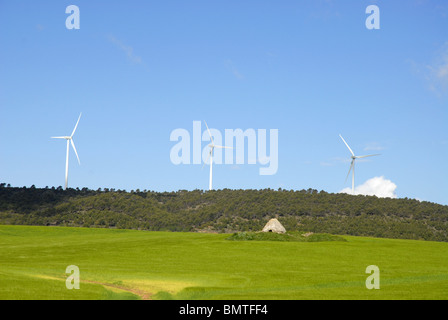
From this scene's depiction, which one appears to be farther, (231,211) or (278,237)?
(231,211)

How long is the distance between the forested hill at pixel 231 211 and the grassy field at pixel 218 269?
147ft

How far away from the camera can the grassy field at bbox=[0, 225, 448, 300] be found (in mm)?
27141

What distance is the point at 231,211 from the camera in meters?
120

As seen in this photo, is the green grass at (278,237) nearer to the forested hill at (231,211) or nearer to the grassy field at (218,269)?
the grassy field at (218,269)

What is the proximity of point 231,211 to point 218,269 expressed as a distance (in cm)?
8150

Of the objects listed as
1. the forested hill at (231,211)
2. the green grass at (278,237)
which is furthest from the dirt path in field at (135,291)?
the forested hill at (231,211)

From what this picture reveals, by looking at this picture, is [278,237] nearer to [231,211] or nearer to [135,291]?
[135,291]

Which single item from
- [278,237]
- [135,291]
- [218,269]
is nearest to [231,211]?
[278,237]

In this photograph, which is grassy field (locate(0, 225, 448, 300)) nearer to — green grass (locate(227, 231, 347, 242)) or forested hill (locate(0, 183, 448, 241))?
green grass (locate(227, 231, 347, 242))

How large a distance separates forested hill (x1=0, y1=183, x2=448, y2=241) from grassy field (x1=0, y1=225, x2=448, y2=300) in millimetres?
44897

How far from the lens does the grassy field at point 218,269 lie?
89.0 feet

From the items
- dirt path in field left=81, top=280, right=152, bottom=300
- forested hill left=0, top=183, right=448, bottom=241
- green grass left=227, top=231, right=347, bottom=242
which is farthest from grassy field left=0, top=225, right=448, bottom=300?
forested hill left=0, top=183, right=448, bottom=241
